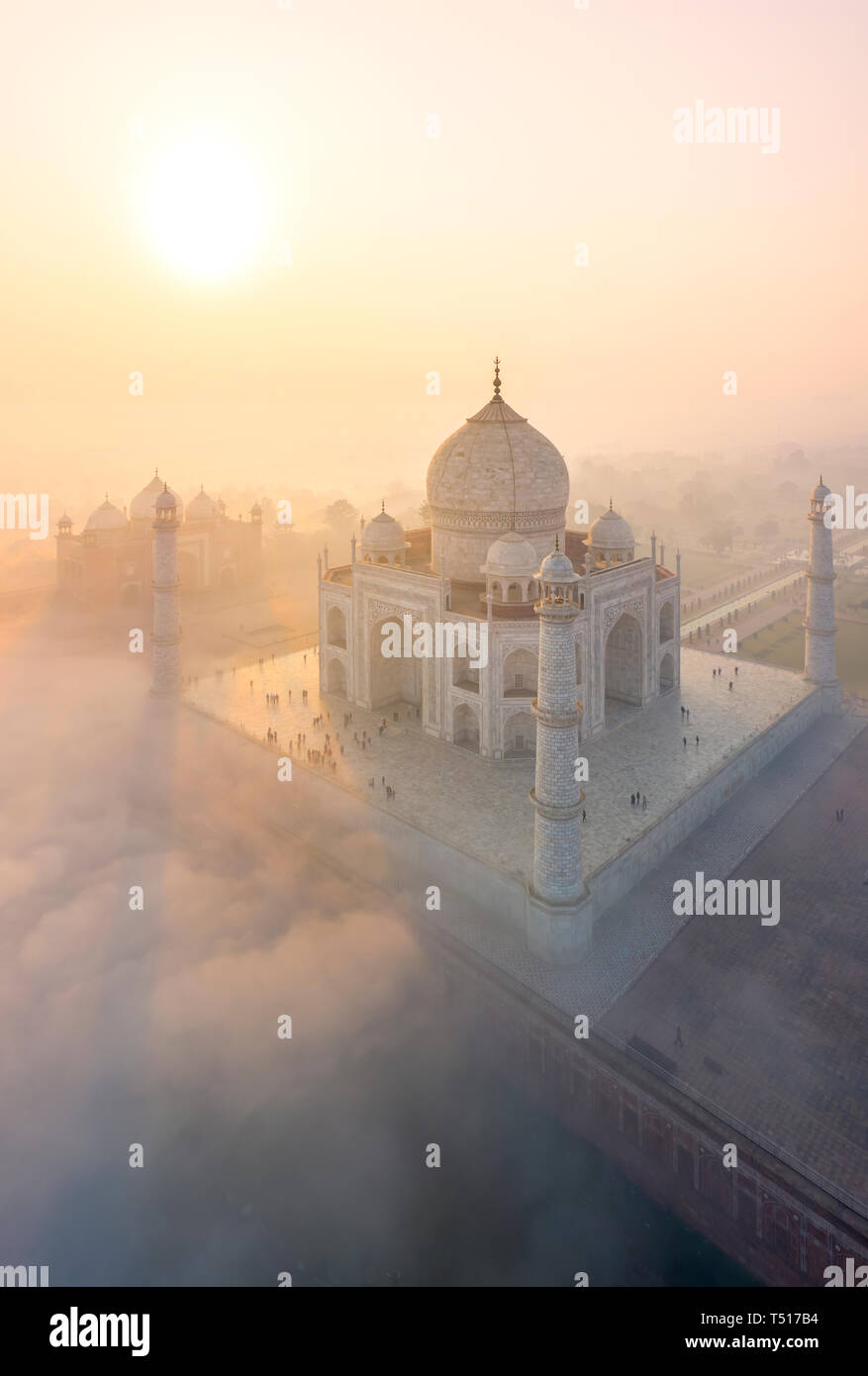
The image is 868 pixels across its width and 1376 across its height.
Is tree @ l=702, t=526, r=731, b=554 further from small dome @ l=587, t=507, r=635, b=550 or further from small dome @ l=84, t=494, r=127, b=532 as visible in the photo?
small dome @ l=84, t=494, r=127, b=532

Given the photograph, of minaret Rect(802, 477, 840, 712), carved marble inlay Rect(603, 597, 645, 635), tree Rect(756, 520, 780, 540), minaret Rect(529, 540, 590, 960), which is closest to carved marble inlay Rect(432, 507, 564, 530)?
carved marble inlay Rect(603, 597, 645, 635)

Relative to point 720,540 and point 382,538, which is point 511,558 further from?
point 720,540

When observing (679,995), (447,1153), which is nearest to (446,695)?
(679,995)

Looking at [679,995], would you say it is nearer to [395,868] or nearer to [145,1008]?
[395,868]

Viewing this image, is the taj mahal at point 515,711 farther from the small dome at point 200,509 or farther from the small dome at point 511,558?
the small dome at point 200,509

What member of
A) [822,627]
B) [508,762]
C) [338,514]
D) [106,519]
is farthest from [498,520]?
[338,514]
